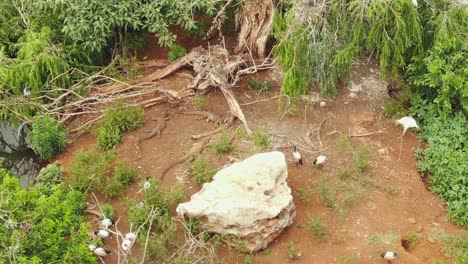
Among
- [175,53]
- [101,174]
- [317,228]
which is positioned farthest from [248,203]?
[175,53]

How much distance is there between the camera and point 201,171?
641 centimetres

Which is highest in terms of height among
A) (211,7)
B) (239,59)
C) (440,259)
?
(211,7)

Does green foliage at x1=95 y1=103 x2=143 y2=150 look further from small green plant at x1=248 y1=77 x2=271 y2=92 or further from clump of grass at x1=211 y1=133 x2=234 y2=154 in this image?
small green plant at x1=248 y1=77 x2=271 y2=92

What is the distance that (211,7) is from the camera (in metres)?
7.43

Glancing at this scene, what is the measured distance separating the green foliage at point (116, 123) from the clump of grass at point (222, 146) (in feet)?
3.79

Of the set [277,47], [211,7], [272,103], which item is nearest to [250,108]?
[272,103]

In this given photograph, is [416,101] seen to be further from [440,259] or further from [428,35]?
[440,259]

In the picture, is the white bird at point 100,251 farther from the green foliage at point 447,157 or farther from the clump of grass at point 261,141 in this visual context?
the green foliage at point 447,157

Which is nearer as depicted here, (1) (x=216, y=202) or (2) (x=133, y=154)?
(1) (x=216, y=202)

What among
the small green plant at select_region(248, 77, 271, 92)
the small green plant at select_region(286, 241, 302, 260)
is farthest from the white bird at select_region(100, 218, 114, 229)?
the small green plant at select_region(248, 77, 271, 92)

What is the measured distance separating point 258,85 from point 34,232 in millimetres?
3851

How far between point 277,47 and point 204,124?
4.60 feet

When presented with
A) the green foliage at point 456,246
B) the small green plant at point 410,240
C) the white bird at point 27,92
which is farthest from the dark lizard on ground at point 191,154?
the green foliage at point 456,246

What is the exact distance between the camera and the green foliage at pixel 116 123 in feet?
22.8
